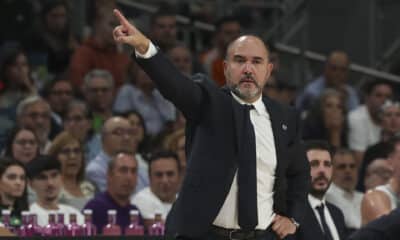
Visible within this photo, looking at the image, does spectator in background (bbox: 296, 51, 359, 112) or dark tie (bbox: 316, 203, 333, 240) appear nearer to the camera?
dark tie (bbox: 316, 203, 333, 240)

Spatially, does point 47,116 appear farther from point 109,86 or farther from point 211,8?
point 211,8

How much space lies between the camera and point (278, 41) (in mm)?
16891

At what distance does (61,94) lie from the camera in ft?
45.4

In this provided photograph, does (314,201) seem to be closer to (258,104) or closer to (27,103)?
(258,104)

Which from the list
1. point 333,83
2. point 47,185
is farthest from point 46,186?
point 333,83

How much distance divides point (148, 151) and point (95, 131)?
57cm

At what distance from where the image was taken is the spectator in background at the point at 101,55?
14570 millimetres

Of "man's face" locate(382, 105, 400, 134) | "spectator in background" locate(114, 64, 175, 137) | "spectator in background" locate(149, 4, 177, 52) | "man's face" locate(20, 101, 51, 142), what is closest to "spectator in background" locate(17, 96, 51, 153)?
"man's face" locate(20, 101, 51, 142)

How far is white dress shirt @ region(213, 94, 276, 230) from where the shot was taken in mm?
7723

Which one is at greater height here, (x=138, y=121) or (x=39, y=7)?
(x=39, y=7)

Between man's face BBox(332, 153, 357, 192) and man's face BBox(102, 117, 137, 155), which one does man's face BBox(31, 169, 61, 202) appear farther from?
man's face BBox(332, 153, 357, 192)

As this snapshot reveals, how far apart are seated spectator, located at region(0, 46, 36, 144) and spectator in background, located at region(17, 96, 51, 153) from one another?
0.40 m

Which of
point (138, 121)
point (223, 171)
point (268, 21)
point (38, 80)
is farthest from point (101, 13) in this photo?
point (223, 171)

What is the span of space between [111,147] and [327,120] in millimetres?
2359
